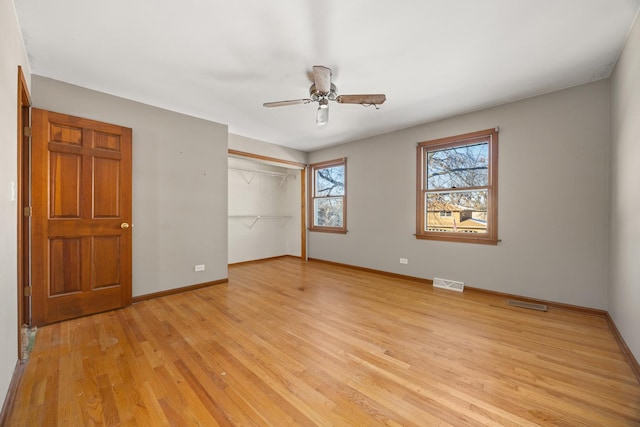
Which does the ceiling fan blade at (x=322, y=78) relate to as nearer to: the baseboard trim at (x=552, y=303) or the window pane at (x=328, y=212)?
the window pane at (x=328, y=212)

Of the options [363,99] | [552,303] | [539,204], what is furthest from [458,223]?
[363,99]

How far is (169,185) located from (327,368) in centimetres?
321

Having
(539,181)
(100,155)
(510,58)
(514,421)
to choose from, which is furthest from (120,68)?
(539,181)

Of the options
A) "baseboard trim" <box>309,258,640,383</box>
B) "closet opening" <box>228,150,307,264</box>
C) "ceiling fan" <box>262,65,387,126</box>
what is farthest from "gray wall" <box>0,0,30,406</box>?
"baseboard trim" <box>309,258,640,383</box>

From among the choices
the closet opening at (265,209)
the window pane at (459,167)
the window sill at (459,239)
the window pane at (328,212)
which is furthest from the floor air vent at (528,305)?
the closet opening at (265,209)

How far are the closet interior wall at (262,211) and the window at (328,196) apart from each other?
18.9 inches

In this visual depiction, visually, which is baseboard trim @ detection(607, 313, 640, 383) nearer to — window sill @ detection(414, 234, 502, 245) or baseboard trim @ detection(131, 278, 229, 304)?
window sill @ detection(414, 234, 502, 245)

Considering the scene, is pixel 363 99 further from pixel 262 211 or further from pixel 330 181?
pixel 262 211

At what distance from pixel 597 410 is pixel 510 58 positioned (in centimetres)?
282

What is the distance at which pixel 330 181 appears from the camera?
5875mm

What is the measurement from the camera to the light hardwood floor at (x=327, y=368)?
4.99ft

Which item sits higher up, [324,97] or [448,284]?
[324,97]

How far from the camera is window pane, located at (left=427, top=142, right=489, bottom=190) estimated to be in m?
3.77

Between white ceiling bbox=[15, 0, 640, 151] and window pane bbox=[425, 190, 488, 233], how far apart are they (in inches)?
52.3
